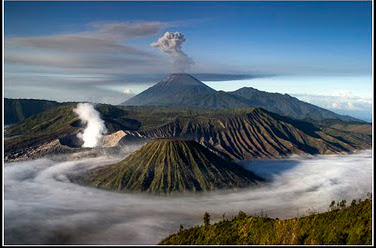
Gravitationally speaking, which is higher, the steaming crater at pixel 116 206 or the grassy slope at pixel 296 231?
the grassy slope at pixel 296 231

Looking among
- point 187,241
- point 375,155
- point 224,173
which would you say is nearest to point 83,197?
point 224,173

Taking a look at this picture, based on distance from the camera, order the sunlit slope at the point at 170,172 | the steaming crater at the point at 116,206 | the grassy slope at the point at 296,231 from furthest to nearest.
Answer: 1. the sunlit slope at the point at 170,172
2. the steaming crater at the point at 116,206
3. the grassy slope at the point at 296,231

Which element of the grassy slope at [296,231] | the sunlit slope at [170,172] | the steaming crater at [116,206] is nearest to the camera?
the grassy slope at [296,231]

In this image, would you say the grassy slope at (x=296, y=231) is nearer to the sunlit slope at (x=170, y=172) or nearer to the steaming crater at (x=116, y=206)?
the steaming crater at (x=116, y=206)

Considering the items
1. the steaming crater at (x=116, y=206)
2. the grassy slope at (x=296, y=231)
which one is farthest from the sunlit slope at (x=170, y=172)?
the grassy slope at (x=296, y=231)

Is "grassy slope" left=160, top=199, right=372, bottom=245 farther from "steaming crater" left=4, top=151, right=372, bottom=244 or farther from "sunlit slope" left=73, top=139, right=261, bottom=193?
"sunlit slope" left=73, top=139, right=261, bottom=193

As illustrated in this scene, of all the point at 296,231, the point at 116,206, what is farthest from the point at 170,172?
the point at 296,231

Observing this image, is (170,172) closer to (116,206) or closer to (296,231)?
(116,206)
